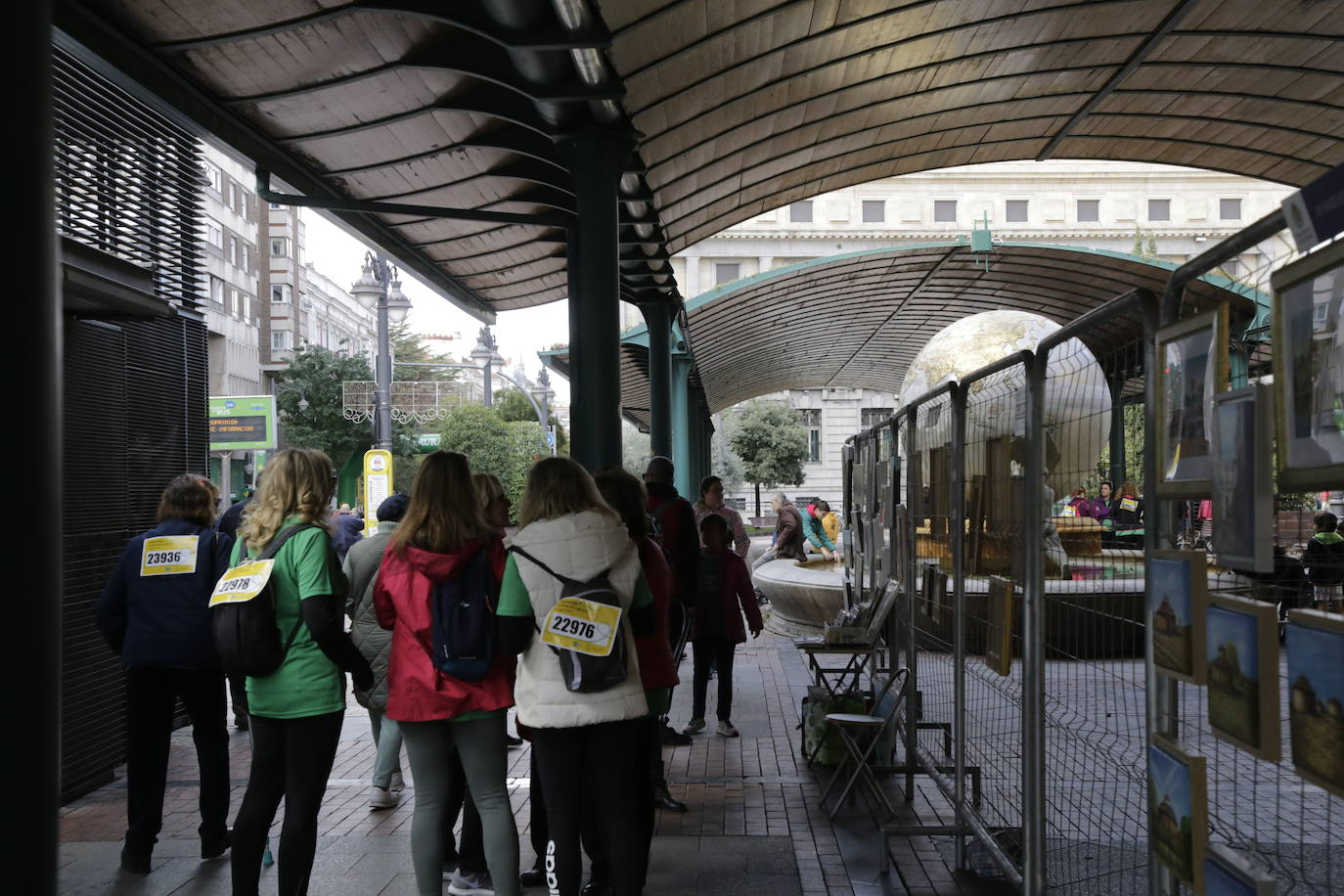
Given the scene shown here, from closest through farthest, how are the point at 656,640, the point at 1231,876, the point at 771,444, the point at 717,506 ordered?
the point at 1231,876 → the point at 656,640 → the point at 717,506 → the point at 771,444

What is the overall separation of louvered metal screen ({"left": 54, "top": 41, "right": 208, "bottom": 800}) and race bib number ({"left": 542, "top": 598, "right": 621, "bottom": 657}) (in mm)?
4321

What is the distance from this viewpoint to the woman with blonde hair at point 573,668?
460 cm

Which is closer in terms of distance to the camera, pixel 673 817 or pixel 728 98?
pixel 673 817

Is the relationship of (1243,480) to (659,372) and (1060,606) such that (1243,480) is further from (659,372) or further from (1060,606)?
(659,372)

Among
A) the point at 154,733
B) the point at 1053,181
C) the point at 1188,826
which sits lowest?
the point at 154,733

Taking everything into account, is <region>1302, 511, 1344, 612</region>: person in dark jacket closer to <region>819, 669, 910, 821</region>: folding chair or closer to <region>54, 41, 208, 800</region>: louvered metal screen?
<region>819, 669, 910, 821</region>: folding chair

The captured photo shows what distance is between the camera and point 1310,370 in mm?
2240

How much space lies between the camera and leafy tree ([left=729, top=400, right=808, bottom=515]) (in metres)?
62.0

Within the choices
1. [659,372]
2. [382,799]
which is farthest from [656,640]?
[659,372]

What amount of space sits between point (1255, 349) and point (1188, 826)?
1.13 metres

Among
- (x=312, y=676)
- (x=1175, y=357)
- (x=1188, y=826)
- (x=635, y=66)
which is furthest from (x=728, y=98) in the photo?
(x=1188, y=826)

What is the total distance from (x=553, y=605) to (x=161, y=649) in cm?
→ 253

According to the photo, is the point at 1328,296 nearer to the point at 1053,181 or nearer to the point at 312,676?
the point at 312,676

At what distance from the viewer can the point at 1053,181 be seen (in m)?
66.6
